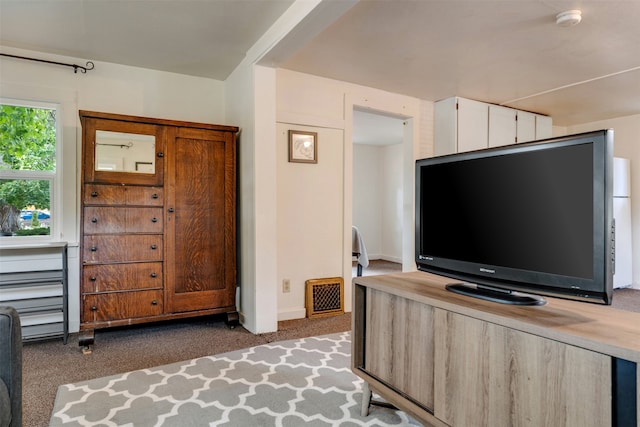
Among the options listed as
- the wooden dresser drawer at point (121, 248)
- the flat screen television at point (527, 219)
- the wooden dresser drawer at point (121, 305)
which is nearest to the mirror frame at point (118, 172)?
the wooden dresser drawer at point (121, 248)

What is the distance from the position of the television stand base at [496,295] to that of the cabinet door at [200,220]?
2044 millimetres

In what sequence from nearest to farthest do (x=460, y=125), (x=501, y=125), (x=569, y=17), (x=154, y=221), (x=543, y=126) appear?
(x=569, y=17) < (x=154, y=221) < (x=460, y=125) < (x=501, y=125) < (x=543, y=126)

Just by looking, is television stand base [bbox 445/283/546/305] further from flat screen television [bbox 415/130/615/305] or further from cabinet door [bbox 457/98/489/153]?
cabinet door [bbox 457/98/489/153]

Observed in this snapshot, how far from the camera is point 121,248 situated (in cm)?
279

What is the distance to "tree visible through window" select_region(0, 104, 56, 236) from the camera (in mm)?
2920

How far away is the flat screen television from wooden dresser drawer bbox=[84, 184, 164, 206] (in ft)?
7.00

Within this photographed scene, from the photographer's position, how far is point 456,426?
1313 mm

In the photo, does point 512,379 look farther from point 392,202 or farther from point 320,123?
point 392,202

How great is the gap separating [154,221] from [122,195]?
30 cm

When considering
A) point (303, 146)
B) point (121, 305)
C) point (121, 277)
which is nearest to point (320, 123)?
Answer: point (303, 146)

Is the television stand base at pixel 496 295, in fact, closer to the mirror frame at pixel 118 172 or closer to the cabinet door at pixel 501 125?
the mirror frame at pixel 118 172

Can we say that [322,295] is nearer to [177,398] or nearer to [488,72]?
[177,398]

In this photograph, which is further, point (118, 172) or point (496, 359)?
point (118, 172)

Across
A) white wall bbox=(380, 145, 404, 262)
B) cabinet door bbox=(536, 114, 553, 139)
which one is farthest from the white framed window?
white wall bbox=(380, 145, 404, 262)
